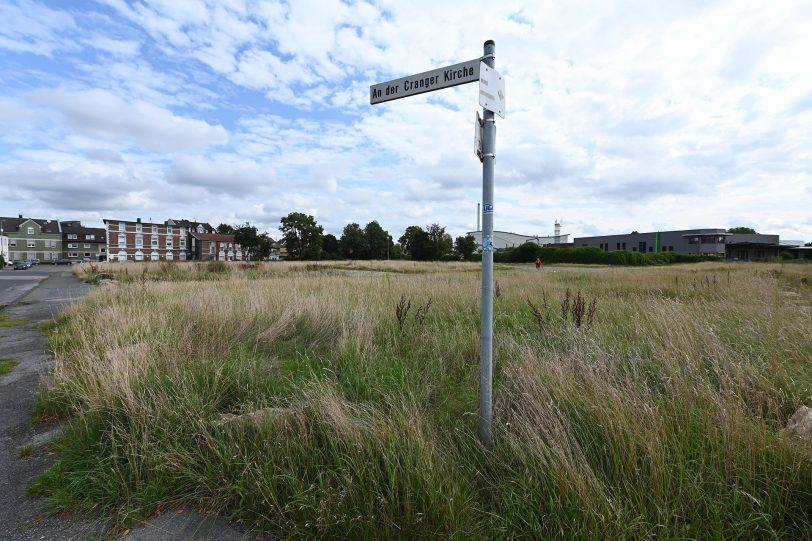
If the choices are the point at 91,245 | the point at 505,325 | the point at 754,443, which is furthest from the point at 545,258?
the point at 91,245

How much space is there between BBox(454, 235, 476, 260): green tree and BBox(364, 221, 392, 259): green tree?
18.0 metres

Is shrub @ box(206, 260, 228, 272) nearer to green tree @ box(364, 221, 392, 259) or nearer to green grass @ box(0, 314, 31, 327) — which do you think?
green grass @ box(0, 314, 31, 327)

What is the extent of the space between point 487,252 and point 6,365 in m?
6.85

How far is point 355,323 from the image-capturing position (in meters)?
6.03

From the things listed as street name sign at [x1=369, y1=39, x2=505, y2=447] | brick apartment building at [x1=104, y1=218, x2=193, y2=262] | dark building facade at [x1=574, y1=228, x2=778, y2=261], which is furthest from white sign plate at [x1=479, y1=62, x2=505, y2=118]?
brick apartment building at [x1=104, y1=218, x2=193, y2=262]

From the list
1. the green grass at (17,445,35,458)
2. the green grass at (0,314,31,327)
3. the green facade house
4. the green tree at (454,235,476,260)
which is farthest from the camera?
the green facade house

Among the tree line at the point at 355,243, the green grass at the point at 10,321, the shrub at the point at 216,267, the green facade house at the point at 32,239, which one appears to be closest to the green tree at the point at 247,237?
A: the tree line at the point at 355,243

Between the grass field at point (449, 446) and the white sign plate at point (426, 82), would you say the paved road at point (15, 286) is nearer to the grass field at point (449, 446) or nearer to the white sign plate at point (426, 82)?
the grass field at point (449, 446)

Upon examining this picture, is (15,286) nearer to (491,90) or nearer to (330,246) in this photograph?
(491,90)

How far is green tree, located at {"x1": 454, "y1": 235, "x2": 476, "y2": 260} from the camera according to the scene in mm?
78562

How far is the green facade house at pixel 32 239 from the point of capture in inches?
3733

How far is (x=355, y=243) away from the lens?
9300 centimetres

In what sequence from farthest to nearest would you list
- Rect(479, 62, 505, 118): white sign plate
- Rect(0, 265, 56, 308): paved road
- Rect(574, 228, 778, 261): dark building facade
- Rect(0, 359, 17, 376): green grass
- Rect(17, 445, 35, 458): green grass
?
1. Rect(574, 228, 778, 261): dark building facade
2. Rect(0, 265, 56, 308): paved road
3. Rect(0, 359, 17, 376): green grass
4. Rect(17, 445, 35, 458): green grass
5. Rect(479, 62, 505, 118): white sign plate

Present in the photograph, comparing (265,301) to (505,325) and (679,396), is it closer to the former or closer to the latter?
(505,325)
